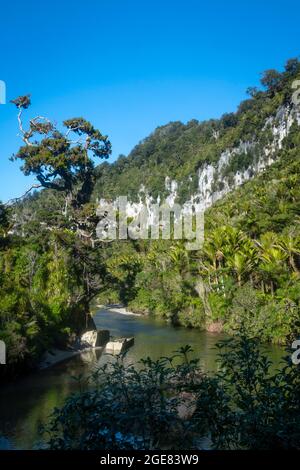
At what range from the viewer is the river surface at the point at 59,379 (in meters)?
14.6

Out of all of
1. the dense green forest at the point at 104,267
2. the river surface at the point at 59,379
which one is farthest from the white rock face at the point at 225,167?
the river surface at the point at 59,379

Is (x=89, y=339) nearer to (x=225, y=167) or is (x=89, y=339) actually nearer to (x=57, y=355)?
(x=57, y=355)

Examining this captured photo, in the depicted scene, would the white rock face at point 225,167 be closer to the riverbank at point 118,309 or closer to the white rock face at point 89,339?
the riverbank at point 118,309

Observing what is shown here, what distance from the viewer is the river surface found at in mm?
14648

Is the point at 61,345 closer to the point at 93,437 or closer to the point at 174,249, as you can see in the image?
the point at 174,249

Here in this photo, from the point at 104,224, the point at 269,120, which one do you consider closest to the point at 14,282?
the point at 104,224

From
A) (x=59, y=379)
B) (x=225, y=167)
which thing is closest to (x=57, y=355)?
(x=59, y=379)

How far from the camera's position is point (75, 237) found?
104ft

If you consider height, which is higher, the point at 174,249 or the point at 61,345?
the point at 174,249

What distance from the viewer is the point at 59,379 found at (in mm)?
21344

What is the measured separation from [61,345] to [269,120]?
229ft

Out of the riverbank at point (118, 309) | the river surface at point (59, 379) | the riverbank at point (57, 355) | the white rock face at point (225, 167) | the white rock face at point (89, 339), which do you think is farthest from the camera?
the white rock face at point (225, 167)

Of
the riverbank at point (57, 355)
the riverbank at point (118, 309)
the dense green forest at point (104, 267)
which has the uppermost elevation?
the dense green forest at point (104, 267)

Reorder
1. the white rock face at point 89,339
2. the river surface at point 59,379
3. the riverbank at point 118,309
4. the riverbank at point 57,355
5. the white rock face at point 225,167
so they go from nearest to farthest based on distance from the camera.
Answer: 1. the river surface at point 59,379
2. the riverbank at point 57,355
3. the white rock face at point 89,339
4. the riverbank at point 118,309
5. the white rock face at point 225,167
